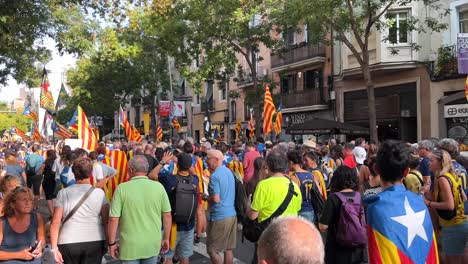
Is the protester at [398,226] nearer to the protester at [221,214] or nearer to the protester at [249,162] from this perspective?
the protester at [221,214]

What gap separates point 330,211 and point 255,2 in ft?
54.2

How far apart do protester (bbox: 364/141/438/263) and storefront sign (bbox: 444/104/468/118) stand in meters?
17.7

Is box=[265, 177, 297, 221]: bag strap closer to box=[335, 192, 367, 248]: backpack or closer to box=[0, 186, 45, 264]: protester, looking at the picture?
box=[335, 192, 367, 248]: backpack

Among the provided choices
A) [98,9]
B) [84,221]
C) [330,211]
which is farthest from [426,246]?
[98,9]

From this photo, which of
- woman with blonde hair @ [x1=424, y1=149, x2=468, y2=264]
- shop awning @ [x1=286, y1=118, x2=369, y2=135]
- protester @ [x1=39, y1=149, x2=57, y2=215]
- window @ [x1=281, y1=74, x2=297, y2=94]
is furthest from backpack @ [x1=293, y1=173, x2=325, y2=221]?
window @ [x1=281, y1=74, x2=297, y2=94]

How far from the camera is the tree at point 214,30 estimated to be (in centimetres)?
2016

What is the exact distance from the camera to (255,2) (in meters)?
20.1

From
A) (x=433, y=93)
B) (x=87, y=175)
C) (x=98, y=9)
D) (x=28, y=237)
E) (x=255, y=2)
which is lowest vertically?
(x=28, y=237)

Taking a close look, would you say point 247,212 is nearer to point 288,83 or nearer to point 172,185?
point 172,185

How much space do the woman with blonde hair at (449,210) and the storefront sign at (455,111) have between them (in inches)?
602

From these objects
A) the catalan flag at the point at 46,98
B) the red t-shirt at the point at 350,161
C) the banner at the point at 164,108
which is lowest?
the red t-shirt at the point at 350,161

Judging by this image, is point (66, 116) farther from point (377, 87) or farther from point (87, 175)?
point (87, 175)

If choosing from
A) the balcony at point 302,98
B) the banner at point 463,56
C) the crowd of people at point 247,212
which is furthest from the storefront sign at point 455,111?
the crowd of people at point 247,212

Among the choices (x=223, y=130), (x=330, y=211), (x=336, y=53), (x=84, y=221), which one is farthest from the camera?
(x=223, y=130)
